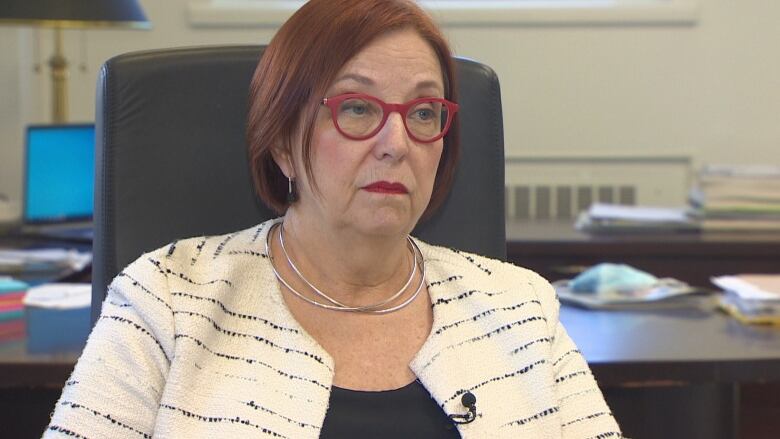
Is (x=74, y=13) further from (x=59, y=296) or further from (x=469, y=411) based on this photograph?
(x=469, y=411)

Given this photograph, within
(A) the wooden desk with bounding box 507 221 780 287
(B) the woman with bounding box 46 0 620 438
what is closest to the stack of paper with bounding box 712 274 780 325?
(A) the wooden desk with bounding box 507 221 780 287

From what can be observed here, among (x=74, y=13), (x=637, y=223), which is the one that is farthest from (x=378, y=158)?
(x=74, y=13)

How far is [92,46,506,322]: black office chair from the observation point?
61.2 inches

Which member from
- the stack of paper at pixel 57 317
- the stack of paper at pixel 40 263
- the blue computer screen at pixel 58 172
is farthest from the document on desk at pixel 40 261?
the blue computer screen at pixel 58 172

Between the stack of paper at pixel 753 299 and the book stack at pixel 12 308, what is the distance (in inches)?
46.0

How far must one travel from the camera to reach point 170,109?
5.19ft

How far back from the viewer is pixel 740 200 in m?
2.88

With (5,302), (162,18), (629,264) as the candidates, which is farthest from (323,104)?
(162,18)

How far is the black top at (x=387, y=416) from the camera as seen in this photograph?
142cm

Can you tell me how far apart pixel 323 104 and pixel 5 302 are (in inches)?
34.0

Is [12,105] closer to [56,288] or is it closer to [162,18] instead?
[162,18]

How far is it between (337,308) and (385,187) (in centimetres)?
18

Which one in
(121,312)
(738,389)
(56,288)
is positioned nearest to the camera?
(121,312)

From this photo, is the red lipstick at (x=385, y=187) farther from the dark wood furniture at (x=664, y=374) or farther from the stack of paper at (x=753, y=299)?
the stack of paper at (x=753, y=299)
